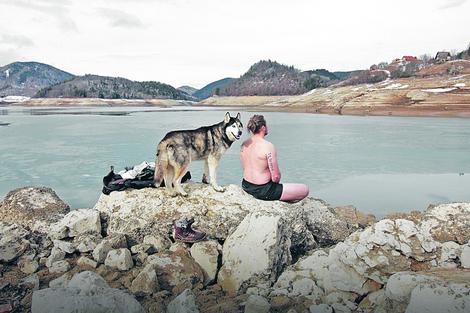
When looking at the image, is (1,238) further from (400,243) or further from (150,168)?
(400,243)

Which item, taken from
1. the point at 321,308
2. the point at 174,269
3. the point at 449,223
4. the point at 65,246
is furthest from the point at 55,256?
the point at 449,223

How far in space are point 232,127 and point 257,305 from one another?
3838mm

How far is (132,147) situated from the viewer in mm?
22922

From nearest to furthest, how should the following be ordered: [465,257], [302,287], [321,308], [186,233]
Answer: [321,308]
[302,287]
[465,257]
[186,233]

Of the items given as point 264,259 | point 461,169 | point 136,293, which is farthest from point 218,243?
point 461,169

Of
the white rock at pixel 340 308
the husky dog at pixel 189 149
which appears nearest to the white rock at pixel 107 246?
the husky dog at pixel 189 149

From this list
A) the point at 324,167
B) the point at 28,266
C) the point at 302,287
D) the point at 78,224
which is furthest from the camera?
the point at 324,167

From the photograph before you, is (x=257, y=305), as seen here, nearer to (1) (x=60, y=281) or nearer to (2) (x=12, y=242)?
(1) (x=60, y=281)

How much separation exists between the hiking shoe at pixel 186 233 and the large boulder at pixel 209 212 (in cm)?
34

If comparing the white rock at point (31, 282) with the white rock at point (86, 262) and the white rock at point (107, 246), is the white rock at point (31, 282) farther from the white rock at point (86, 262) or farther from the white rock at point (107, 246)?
the white rock at point (107, 246)

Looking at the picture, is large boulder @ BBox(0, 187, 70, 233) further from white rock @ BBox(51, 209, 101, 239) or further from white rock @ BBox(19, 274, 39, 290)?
white rock @ BBox(19, 274, 39, 290)

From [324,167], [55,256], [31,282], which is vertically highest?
[55,256]

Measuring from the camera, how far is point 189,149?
7793mm

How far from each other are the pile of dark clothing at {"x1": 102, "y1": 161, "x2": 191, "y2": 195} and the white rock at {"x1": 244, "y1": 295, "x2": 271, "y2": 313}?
3.90 metres
